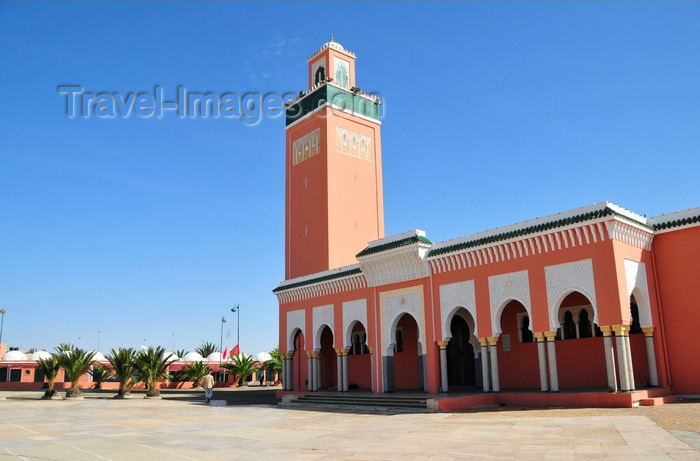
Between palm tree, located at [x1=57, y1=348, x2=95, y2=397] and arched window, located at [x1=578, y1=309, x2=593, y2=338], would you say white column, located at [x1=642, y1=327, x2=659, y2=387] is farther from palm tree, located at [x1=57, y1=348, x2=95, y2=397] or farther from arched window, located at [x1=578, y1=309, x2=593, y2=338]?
palm tree, located at [x1=57, y1=348, x2=95, y2=397]

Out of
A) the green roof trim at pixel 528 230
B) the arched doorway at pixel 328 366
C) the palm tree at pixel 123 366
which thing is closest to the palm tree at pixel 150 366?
the palm tree at pixel 123 366

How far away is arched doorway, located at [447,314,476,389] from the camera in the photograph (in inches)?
922

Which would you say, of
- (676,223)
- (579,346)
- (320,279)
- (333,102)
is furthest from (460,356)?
(333,102)

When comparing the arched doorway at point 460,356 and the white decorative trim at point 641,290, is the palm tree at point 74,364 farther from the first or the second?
the white decorative trim at point 641,290

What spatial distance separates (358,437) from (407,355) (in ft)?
47.2

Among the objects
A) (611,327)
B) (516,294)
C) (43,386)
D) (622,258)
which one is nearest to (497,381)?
(516,294)

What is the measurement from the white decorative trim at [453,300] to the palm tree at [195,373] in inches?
948

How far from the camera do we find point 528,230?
747 inches

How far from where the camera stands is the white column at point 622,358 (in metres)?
16.5

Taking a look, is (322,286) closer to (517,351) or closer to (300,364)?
(300,364)

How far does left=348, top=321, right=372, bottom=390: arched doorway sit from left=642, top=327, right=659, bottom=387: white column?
12787 mm

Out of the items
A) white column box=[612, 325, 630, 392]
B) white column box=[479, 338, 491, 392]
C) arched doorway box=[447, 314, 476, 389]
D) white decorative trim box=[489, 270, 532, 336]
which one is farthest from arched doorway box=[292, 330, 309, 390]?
white column box=[612, 325, 630, 392]

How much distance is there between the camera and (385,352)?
2339cm

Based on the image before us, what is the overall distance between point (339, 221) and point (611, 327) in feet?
52.8
